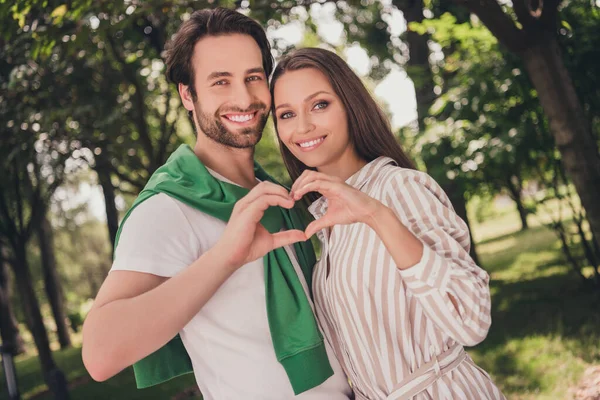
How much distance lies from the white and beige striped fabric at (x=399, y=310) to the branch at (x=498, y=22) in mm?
2488

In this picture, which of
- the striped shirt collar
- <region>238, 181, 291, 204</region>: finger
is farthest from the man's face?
<region>238, 181, 291, 204</region>: finger

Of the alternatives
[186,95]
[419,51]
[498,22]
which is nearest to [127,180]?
[419,51]

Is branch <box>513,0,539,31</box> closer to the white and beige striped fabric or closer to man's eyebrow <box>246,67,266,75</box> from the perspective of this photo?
man's eyebrow <box>246,67,266,75</box>

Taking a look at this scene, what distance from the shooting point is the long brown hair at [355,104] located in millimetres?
2666

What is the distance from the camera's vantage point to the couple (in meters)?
1.92

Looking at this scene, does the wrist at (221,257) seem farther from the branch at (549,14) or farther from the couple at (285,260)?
the branch at (549,14)

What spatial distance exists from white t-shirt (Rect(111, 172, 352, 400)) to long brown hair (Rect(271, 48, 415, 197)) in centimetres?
80

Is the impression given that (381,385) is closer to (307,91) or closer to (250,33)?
(307,91)

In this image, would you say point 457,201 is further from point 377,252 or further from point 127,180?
point 377,252

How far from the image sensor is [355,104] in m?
2.69

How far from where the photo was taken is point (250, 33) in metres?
2.71

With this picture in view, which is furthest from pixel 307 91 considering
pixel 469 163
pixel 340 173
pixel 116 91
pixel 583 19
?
pixel 116 91

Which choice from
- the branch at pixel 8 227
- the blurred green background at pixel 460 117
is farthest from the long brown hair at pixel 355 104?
the branch at pixel 8 227

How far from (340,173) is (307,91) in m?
0.40
